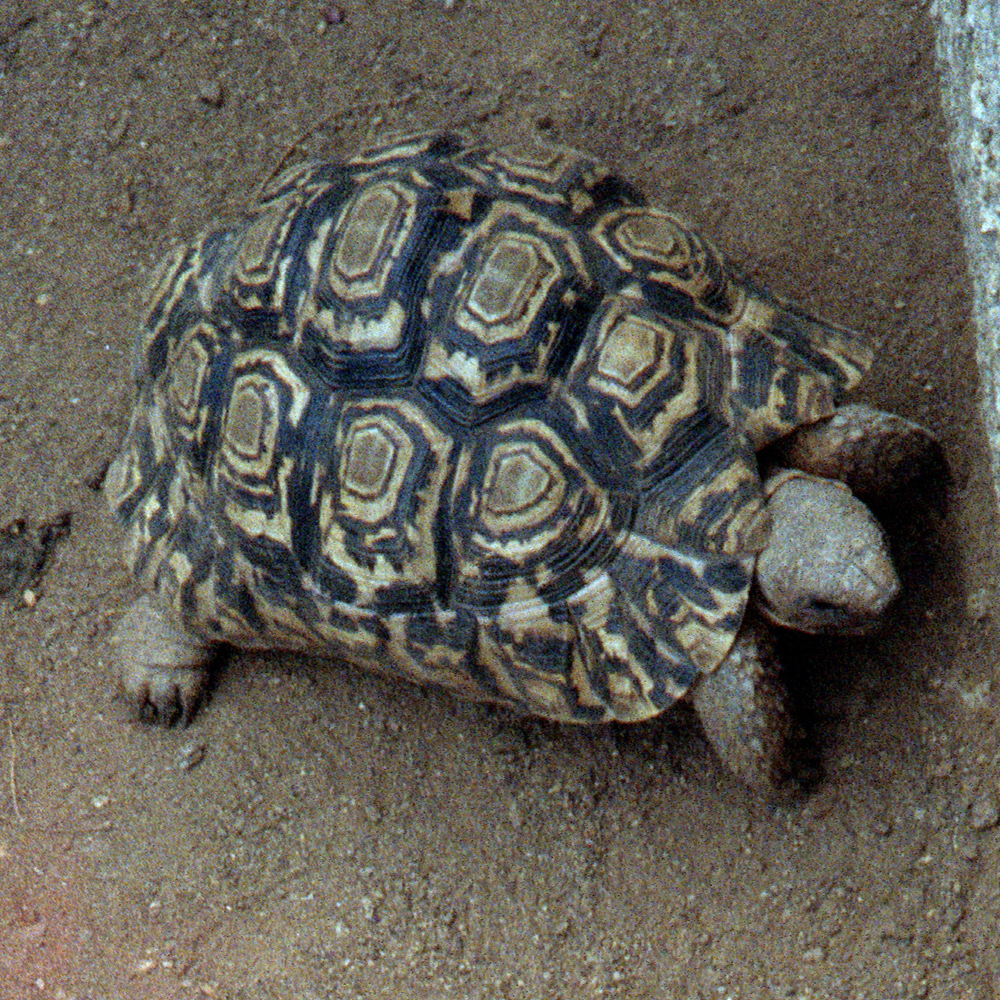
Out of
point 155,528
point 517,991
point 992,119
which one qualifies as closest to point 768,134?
point 992,119

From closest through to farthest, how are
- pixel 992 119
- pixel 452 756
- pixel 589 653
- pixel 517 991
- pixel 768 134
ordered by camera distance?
pixel 992 119 → pixel 589 653 → pixel 517 991 → pixel 452 756 → pixel 768 134

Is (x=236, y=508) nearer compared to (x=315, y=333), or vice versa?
(x=315, y=333)

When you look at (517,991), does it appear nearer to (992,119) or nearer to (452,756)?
(452,756)

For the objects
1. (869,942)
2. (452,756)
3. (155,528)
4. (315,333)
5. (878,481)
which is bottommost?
(869,942)

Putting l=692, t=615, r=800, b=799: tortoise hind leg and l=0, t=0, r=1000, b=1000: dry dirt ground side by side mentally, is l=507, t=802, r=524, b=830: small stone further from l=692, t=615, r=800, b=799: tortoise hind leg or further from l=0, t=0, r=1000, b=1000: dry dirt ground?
l=692, t=615, r=800, b=799: tortoise hind leg

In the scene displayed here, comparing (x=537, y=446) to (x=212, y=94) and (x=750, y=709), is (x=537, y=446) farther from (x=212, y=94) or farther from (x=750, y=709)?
(x=212, y=94)

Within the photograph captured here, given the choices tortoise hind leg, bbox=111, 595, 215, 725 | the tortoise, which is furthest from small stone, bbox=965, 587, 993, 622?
tortoise hind leg, bbox=111, 595, 215, 725
